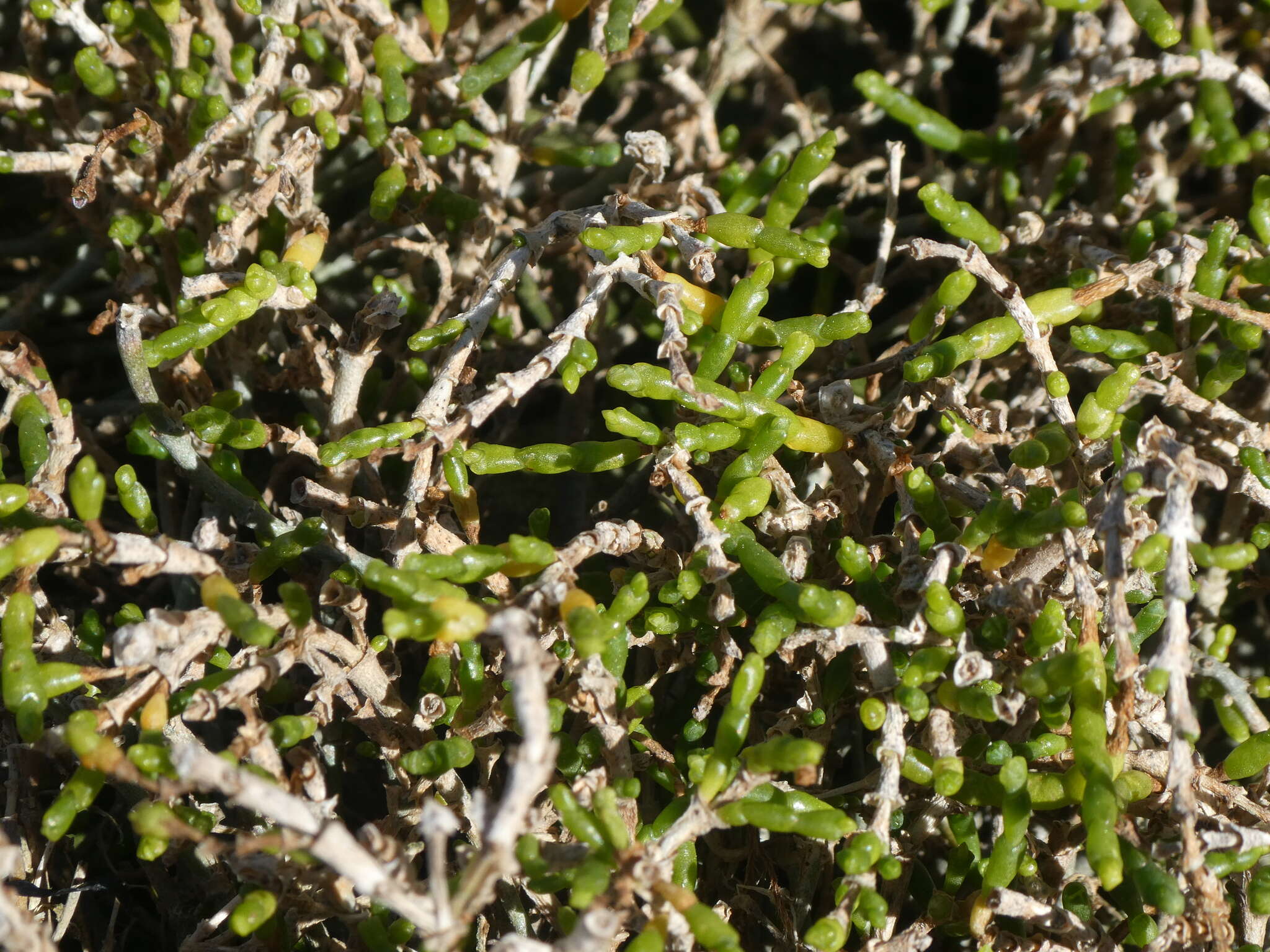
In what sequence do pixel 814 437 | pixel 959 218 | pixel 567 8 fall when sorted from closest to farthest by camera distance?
pixel 814 437 < pixel 959 218 < pixel 567 8

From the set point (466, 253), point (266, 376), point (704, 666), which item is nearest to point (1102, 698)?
point (704, 666)

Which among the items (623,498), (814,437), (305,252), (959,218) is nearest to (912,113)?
(959,218)

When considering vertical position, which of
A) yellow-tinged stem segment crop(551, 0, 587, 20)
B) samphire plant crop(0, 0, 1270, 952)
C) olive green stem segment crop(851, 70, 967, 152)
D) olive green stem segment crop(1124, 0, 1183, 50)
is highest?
olive green stem segment crop(1124, 0, 1183, 50)

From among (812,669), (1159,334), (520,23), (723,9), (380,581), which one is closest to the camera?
(380,581)

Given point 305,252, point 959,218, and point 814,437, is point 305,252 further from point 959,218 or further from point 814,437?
point 959,218

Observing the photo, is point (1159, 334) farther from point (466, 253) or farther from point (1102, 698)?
point (466, 253)

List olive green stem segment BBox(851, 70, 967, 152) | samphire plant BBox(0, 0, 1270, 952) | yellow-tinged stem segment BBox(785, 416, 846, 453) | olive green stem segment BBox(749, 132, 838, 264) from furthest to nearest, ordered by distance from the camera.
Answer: olive green stem segment BBox(851, 70, 967, 152) < olive green stem segment BBox(749, 132, 838, 264) < yellow-tinged stem segment BBox(785, 416, 846, 453) < samphire plant BBox(0, 0, 1270, 952)

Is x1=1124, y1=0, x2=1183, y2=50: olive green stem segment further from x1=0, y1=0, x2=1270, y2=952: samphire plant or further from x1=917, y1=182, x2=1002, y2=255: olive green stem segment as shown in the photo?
x1=917, y1=182, x2=1002, y2=255: olive green stem segment

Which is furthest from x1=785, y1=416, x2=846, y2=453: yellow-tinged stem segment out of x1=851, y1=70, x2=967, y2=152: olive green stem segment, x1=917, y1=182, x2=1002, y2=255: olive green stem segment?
x1=851, y1=70, x2=967, y2=152: olive green stem segment

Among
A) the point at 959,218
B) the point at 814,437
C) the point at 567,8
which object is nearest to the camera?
the point at 814,437
